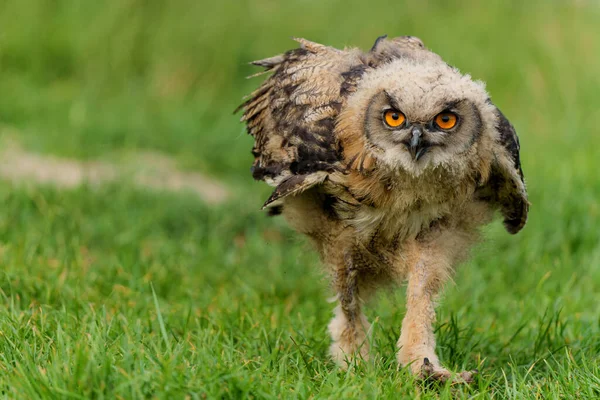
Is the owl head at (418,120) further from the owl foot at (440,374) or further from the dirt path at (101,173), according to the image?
the dirt path at (101,173)

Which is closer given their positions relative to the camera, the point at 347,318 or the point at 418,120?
the point at 418,120

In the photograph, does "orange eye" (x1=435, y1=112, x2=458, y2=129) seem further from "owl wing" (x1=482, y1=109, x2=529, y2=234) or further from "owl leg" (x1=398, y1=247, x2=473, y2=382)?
"owl leg" (x1=398, y1=247, x2=473, y2=382)

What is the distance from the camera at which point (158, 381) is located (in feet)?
10.9

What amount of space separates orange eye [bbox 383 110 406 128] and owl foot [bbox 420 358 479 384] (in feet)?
3.69

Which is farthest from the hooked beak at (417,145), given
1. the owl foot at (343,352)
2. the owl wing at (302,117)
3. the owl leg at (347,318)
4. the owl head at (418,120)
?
the owl foot at (343,352)

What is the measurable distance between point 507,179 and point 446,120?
→ 62cm

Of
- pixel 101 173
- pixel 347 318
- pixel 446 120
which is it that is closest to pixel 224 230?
pixel 101 173

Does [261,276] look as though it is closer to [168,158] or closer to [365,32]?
[168,158]

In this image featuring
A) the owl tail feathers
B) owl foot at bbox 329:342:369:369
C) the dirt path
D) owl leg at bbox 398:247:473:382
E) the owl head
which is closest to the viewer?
the owl head

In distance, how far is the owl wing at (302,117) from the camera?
4332mm

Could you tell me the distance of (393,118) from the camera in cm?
405

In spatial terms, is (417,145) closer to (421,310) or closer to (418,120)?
(418,120)

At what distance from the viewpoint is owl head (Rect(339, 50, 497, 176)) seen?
396cm

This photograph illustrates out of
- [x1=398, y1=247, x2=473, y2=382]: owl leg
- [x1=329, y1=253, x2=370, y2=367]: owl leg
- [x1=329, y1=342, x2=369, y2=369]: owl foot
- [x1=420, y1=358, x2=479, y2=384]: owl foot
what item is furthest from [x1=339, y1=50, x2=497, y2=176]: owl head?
[x1=329, y1=342, x2=369, y2=369]: owl foot
